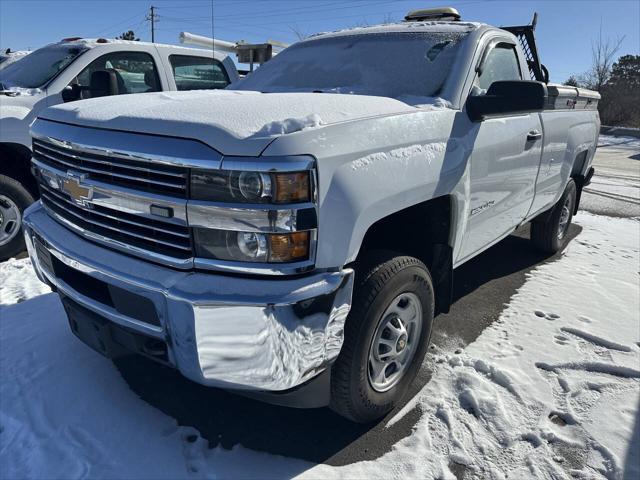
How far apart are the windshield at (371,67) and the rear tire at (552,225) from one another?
2.55 m

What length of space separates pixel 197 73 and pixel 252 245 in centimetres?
472

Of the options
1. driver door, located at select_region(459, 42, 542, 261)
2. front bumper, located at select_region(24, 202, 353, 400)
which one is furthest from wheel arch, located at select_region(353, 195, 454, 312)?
front bumper, located at select_region(24, 202, 353, 400)

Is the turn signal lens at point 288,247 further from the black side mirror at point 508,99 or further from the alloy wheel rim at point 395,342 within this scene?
the black side mirror at point 508,99

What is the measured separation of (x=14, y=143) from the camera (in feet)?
Answer: 14.4

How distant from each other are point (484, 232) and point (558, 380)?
3.24ft

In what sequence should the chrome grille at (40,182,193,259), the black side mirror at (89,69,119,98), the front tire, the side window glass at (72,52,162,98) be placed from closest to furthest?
the chrome grille at (40,182,193,259) < the front tire < the black side mirror at (89,69,119,98) < the side window glass at (72,52,162,98)

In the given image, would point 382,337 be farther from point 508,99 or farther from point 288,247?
point 508,99

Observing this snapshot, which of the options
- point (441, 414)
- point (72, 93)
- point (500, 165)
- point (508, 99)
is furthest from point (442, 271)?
point (72, 93)

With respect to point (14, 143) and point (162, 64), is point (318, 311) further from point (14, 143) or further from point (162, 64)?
point (162, 64)

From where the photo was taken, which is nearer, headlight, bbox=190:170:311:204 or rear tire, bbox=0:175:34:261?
headlight, bbox=190:170:311:204

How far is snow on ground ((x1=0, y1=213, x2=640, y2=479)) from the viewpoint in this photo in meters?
2.12

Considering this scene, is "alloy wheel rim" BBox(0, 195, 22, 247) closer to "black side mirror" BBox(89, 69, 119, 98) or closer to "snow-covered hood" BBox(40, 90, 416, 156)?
"black side mirror" BBox(89, 69, 119, 98)

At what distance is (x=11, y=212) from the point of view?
4.45 m

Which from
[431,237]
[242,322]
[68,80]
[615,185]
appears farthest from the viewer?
[615,185]
